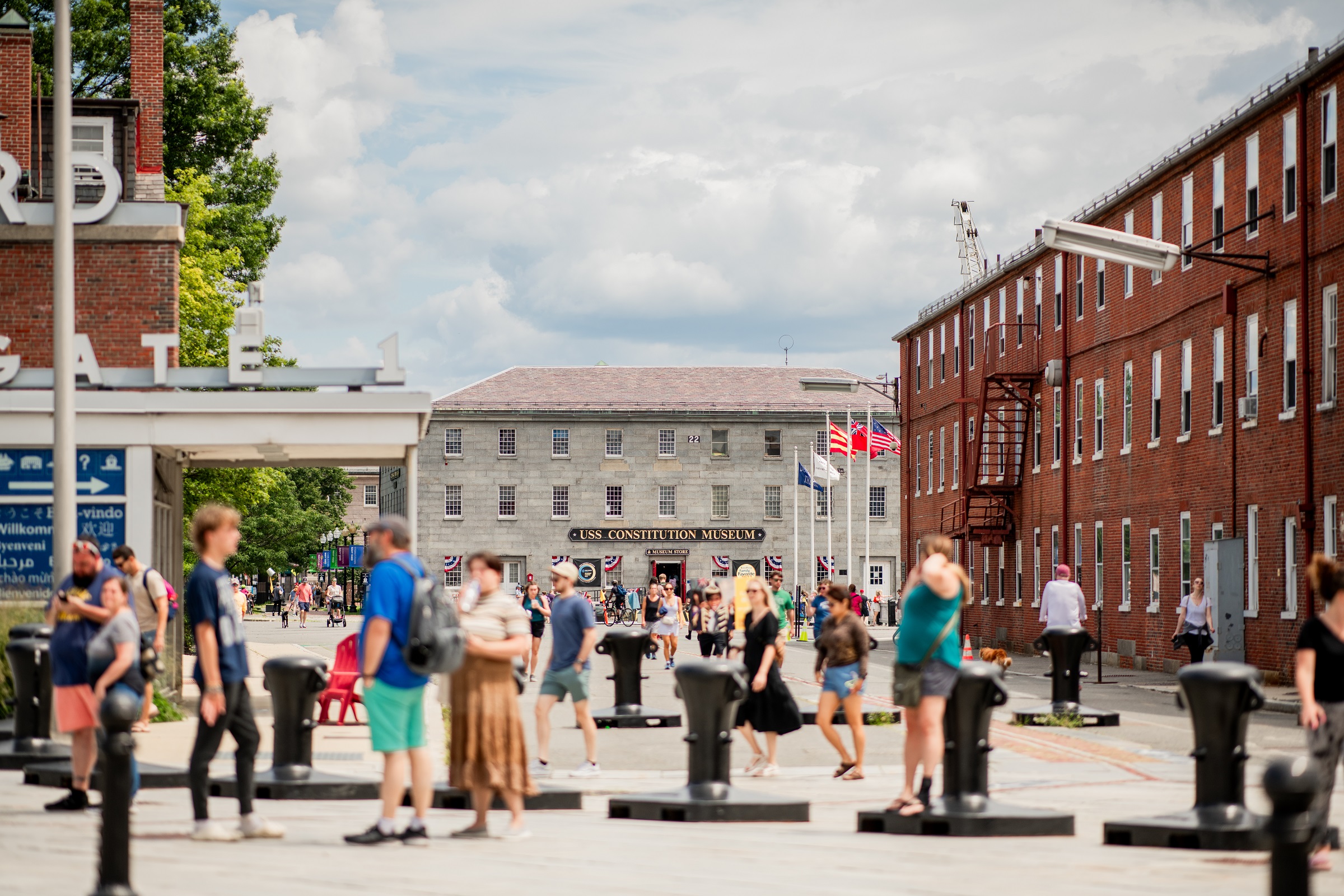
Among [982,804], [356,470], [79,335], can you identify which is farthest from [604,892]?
[356,470]

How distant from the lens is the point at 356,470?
143 meters

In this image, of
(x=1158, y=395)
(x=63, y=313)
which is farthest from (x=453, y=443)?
(x=63, y=313)

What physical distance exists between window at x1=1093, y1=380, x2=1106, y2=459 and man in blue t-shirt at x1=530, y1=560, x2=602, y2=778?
26.5 meters

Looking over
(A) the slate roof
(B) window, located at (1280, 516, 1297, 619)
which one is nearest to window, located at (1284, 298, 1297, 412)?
(B) window, located at (1280, 516, 1297, 619)

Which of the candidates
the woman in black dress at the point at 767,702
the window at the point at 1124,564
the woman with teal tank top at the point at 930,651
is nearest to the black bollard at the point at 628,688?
the woman in black dress at the point at 767,702

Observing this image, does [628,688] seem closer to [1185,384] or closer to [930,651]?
[930,651]

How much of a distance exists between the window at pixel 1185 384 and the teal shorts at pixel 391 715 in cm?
2690

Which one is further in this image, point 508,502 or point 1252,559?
point 508,502

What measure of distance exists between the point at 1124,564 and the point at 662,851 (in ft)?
97.2

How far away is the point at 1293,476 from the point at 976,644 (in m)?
22.8

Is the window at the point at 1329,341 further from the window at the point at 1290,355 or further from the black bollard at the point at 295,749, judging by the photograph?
the black bollard at the point at 295,749

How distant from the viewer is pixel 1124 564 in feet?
125

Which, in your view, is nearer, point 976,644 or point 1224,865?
point 1224,865

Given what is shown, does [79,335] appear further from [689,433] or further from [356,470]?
[356,470]
